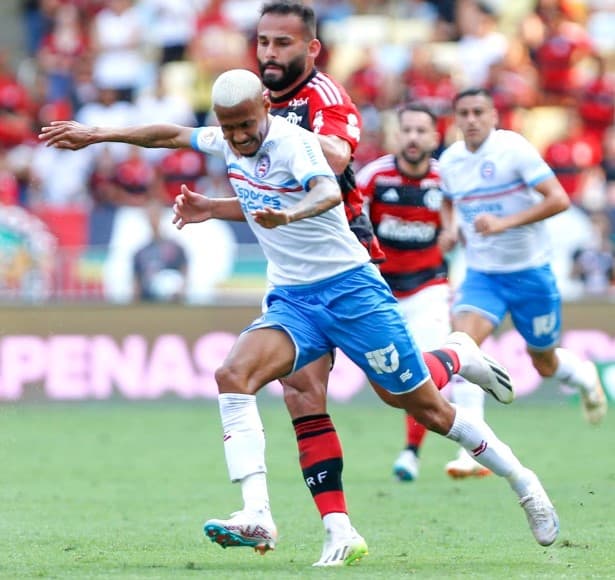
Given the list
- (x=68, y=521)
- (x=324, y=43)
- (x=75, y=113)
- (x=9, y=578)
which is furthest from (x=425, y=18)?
(x=9, y=578)

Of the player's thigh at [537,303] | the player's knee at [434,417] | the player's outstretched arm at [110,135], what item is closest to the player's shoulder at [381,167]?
the player's thigh at [537,303]

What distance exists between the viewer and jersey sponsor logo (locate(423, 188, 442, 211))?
11.9m

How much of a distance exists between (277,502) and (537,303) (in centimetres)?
285

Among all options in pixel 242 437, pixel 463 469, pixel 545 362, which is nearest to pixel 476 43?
pixel 545 362

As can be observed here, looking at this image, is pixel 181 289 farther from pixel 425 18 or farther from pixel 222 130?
pixel 222 130

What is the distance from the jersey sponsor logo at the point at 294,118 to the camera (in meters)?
7.79

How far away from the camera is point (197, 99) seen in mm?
22578

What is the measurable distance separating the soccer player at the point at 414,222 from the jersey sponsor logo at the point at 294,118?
3.96 meters

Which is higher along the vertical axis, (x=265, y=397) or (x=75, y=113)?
(x=75, y=113)

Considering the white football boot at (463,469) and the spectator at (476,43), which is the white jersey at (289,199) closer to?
the white football boot at (463,469)

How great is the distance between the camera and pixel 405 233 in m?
11.9

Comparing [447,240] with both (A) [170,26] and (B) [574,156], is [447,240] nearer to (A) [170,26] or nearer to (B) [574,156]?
(B) [574,156]

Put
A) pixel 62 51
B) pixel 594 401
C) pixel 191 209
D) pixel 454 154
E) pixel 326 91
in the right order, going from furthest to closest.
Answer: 1. pixel 62 51
2. pixel 594 401
3. pixel 454 154
4. pixel 326 91
5. pixel 191 209

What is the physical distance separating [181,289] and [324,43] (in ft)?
21.0
